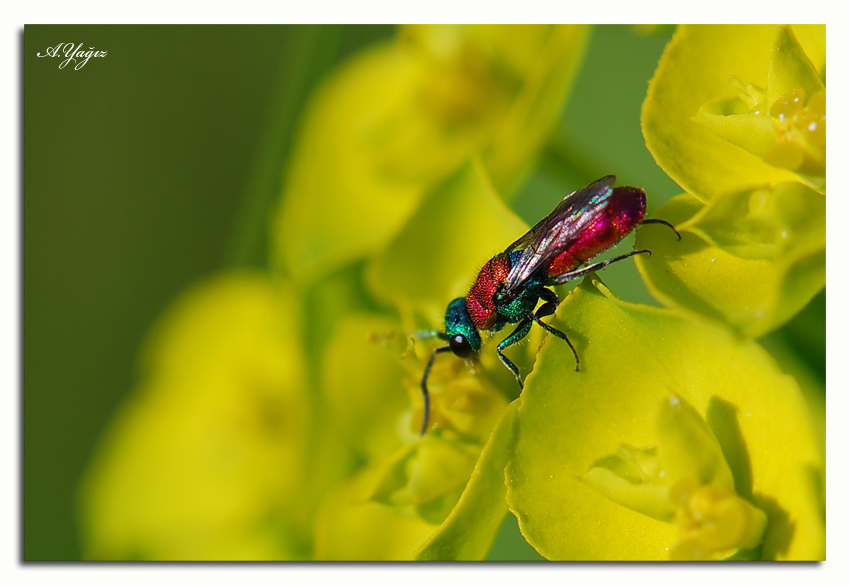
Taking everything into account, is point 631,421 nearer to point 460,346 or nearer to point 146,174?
point 460,346

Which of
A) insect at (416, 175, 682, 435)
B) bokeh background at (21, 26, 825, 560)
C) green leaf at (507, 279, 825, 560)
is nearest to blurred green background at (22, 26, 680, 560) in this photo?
bokeh background at (21, 26, 825, 560)

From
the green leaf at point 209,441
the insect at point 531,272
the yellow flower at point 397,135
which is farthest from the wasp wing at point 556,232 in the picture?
the green leaf at point 209,441

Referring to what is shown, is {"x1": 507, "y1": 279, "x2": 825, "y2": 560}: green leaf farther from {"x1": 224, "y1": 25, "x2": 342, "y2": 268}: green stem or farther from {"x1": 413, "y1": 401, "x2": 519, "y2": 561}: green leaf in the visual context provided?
{"x1": 224, "y1": 25, "x2": 342, "y2": 268}: green stem

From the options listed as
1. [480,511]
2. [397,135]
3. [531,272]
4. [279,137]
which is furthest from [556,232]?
[279,137]

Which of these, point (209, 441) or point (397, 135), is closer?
point (397, 135)

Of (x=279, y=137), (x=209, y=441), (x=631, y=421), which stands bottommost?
(x=209, y=441)

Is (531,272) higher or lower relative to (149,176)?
higher

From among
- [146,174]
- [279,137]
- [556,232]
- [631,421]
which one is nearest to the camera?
[631,421]

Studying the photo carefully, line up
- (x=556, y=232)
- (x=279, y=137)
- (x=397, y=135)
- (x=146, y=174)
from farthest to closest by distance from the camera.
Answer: (x=146, y=174), (x=279, y=137), (x=397, y=135), (x=556, y=232)
